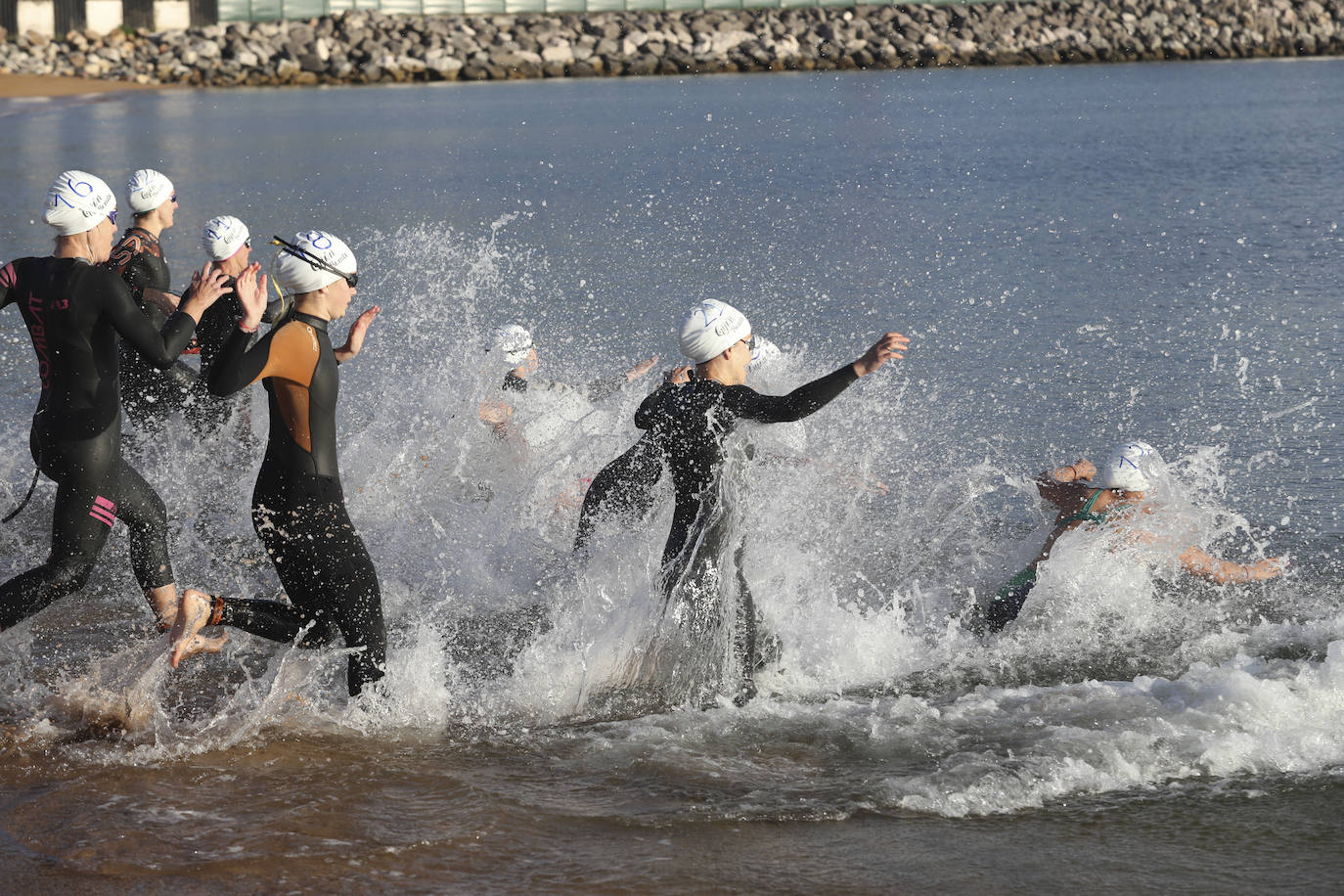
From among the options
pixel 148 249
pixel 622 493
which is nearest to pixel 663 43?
pixel 148 249

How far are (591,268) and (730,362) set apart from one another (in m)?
10.5

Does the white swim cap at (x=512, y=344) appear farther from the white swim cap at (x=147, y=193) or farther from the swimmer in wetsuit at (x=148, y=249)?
the white swim cap at (x=147, y=193)

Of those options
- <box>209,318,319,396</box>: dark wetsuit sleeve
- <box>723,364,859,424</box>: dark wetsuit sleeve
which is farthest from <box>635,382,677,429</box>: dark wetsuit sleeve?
<box>209,318,319,396</box>: dark wetsuit sleeve

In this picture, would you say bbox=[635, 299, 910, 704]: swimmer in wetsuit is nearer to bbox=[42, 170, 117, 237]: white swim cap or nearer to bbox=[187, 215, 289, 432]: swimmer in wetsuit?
bbox=[187, 215, 289, 432]: swimmer in wetsuit

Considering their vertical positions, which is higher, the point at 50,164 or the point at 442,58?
the point at 442,58

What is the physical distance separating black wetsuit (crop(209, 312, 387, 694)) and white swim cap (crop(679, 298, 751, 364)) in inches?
59.5

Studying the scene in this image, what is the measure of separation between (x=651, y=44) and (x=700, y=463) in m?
49.8

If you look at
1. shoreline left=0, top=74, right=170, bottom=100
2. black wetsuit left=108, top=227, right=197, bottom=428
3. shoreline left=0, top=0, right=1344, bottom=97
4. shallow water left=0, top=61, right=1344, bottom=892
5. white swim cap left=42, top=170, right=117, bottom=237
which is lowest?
shallow water left=0, top=61, right=1344, bottom=892

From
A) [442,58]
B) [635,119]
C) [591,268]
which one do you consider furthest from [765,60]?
[591,268]

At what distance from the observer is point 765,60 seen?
176 ft

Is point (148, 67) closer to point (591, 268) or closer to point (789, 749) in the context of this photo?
point (591, 268)

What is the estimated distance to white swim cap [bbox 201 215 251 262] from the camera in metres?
7.81

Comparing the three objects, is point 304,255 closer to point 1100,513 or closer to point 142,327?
point 142,327

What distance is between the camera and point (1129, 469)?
7.27m
